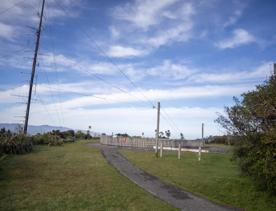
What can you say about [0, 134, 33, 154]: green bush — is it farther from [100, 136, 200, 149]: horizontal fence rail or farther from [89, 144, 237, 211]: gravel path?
[100, 136, 200, 149]: horizontal fence rail

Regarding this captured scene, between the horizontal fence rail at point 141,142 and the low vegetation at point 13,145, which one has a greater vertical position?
the horizontal fence rail at point 141,142

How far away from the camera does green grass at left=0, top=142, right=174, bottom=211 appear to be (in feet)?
35.5

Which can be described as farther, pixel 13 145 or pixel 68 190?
pixel 13 145

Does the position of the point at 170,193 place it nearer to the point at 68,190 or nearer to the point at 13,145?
the point at 68,190

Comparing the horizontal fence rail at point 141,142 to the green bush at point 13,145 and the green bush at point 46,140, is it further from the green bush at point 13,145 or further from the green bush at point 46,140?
the green bush at point 13,145

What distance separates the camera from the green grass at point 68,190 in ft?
35.5

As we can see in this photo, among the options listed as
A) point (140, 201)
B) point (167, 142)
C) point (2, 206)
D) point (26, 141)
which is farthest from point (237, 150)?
point (167, 142)

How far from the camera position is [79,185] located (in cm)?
1417

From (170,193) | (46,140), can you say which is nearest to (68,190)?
(170,193)

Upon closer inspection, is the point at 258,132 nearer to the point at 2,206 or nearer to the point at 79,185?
the point at 79,185

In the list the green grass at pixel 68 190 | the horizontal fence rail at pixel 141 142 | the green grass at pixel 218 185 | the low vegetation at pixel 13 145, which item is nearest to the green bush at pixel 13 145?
the low vegetation at pixel 13 145

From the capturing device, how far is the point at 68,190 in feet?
42.7

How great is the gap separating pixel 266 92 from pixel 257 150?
2.14 meters

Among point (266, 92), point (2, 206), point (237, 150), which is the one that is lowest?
point (2, 206)
